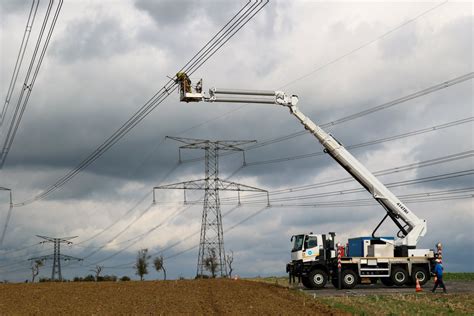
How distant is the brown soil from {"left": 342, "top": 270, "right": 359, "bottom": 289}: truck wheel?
533cm

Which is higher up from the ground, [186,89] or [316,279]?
[186,89]

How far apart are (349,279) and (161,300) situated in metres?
13.1

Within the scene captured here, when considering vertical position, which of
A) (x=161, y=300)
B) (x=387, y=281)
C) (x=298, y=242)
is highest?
(x=298, y=242)

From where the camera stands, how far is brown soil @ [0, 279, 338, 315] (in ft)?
82.5

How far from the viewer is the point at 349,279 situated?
3775cm

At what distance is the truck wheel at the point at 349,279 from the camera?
37.5m

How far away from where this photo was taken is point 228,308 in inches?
993

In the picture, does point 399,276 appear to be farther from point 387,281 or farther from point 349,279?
point 349,279

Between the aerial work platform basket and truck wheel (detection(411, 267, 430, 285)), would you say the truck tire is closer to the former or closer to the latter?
truck wheel (detection(411, 267, 430, 285))

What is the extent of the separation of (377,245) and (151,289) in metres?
14.0

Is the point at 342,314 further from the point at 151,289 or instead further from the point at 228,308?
the point at 151,289

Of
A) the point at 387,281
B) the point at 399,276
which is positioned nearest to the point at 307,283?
the point at 387,281

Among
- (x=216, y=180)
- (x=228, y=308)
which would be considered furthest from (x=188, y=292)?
(x=216, y=180)

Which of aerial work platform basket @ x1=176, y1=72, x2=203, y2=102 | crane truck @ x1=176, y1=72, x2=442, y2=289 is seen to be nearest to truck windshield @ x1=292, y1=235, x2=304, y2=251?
crane truck @ x1=176, y1=72, x2=442, y2=289
